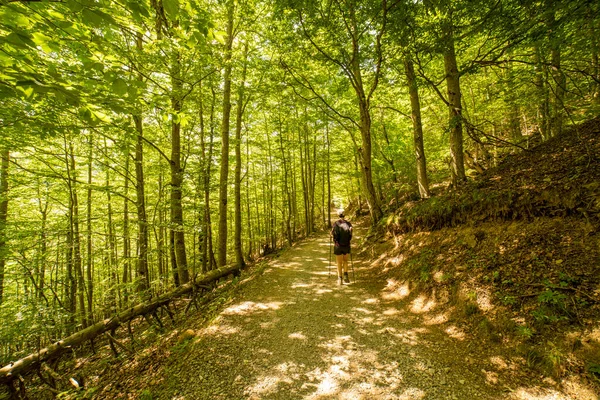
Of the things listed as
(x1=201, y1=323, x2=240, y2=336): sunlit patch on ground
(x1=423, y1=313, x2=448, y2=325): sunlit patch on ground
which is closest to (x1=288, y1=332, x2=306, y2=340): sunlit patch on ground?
(x1=201, y1=323, x2=240, y2=336): sunlit patch on ground

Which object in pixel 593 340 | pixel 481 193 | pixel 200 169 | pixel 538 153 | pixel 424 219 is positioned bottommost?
pixel 593 340

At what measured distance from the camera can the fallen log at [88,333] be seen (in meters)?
5.09

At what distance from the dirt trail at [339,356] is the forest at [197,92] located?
380cm

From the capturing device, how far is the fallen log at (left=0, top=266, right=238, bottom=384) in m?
5.09

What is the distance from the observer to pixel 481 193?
5832 millimetres

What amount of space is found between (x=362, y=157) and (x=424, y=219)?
167 inches

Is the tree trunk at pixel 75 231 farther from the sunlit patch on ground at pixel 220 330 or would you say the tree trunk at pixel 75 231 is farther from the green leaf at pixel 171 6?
the green leaf at pixel 171 6

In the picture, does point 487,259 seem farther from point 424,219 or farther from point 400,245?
point 400,245

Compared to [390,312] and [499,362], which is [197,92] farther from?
[499,362]

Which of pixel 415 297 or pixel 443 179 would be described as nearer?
pixel 415 297

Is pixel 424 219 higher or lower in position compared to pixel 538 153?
lower

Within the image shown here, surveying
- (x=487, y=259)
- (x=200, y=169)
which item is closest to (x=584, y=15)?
(x=487, y=259)

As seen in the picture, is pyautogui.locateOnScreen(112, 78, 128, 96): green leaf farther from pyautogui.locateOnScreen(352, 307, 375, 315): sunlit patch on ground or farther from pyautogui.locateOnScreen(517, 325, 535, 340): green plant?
pyautogui.locateOnScreen(352, 307, 375, 315): sunlit patch on ground

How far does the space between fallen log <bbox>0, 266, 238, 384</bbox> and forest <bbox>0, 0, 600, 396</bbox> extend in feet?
1.12
